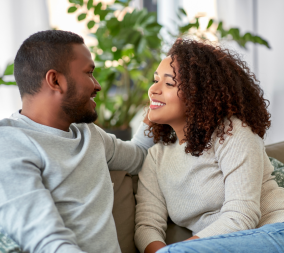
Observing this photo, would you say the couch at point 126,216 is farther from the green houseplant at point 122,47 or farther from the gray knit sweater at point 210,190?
the green houseplant at point 122,47

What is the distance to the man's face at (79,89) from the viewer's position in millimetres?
1044

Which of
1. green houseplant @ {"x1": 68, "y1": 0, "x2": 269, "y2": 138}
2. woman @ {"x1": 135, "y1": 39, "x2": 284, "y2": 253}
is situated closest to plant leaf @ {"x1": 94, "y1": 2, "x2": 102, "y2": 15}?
green houseplant @ {"x1": 68, "y1": 0, "x2": 269, "y2": 138}

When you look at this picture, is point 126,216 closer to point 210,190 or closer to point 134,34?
point 210,190

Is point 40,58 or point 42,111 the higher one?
point 40,58

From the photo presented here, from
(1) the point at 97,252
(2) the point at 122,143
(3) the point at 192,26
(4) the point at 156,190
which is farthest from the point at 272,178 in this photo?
(3) the point at 192,26

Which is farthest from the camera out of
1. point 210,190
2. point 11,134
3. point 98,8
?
point 98,8

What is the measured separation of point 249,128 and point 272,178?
280 mm

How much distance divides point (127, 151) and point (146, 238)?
0.36m

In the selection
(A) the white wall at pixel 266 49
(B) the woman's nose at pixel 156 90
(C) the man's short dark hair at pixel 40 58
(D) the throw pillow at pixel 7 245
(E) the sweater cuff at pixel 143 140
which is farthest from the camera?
(A) the white wall at pixel 266 49

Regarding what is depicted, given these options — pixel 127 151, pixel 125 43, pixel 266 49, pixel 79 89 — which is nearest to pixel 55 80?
pixel 79 89

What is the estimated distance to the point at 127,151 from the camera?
1.35 meters

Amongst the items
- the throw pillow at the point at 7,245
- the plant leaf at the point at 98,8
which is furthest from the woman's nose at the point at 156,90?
the plant leaf at the point at 98,8

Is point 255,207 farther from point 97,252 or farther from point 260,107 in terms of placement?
point 97,252

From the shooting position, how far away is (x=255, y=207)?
1.05 metres
